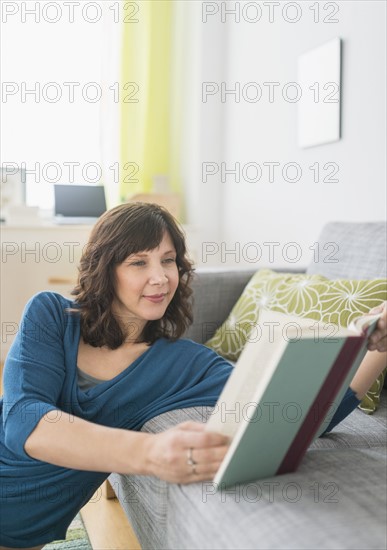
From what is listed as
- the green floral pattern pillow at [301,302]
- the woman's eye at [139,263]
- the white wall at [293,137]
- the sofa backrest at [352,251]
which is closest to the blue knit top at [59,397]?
the woman's eye at [139,263]

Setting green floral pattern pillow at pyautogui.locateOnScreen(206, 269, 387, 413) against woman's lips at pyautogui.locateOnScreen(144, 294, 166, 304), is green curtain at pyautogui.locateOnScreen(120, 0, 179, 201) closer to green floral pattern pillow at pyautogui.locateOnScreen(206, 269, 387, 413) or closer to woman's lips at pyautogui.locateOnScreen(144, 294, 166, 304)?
green floral pattern pillow at pyautogui.locateOnScreen(206, 269, 387, 413)

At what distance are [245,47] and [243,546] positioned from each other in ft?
10.9

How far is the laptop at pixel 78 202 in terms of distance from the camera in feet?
13.0

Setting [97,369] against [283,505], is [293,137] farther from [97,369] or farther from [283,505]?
[283,505]

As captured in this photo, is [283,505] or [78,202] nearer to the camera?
[283,505]

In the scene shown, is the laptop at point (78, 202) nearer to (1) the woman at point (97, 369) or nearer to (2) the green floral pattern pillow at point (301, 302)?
(2) the green floral pattern pillow at point (301, 302)

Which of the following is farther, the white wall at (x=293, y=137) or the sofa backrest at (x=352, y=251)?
the white wall at (x=293, y=137)

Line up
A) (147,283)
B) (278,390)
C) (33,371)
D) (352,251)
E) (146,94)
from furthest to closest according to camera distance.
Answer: (146,94) < (352,251) < (147,283) < (33,371) < (278,390)

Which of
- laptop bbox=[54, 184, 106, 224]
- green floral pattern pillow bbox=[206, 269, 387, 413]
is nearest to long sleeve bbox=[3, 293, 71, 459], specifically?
green floral pattern pillow bbox=[206, 269, 387, 413]

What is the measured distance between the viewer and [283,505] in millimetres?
898

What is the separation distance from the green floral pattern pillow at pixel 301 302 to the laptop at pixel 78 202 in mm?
1912

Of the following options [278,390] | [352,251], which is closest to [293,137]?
[352,251]

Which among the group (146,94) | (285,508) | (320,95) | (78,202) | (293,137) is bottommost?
(285,508)

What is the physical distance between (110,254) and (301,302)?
855 millimetres
